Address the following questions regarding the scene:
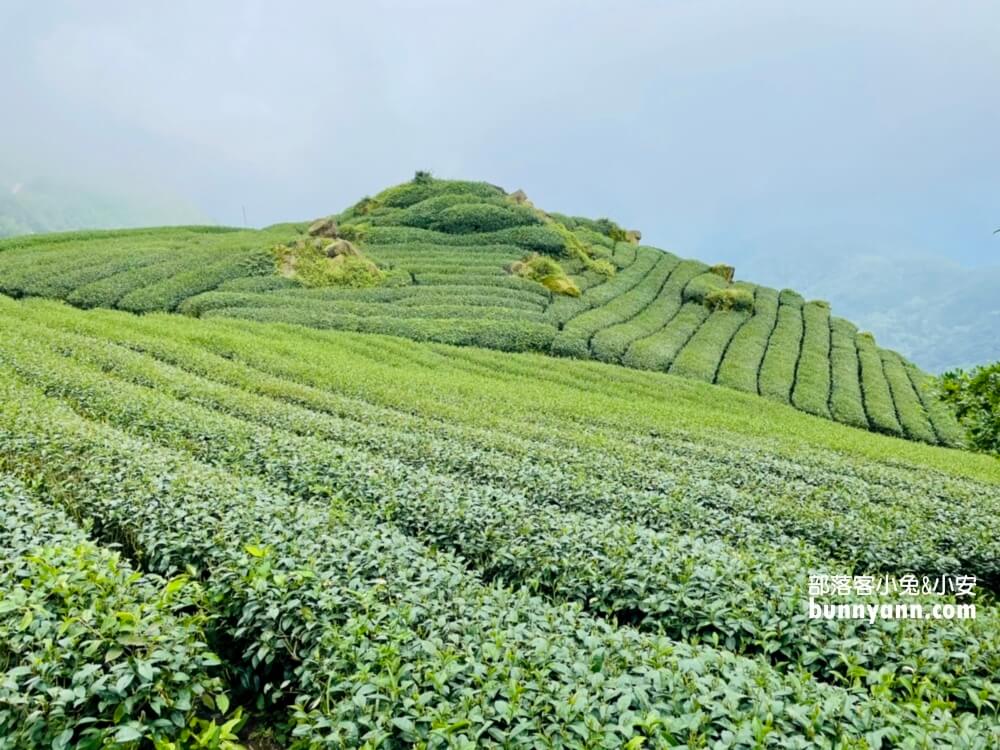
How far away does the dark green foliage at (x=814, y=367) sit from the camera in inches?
1400

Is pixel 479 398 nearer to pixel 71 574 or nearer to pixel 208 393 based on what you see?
pixel 208 393

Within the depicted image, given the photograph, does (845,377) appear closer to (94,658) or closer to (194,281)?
(194,281)

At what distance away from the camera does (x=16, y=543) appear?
20.0ft

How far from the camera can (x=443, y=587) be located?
19.3ft

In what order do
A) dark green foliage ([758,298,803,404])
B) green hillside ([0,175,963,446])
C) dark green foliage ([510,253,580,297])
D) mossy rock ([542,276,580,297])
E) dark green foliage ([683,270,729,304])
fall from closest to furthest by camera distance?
green hillside ([0,175,963,446]), dark green foliage ([758,298,803,404]), mossy rock ([542,276,580,297]), dark green foliage ([510,253,580,297]), dark green foliage ([683,270,729,304])

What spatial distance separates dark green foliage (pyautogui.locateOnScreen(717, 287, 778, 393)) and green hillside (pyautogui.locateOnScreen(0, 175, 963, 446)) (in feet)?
0.55

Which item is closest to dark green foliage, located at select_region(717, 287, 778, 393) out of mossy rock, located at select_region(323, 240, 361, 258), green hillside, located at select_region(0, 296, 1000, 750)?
green hillside, located at select_region(0, 296, 1000, 750)

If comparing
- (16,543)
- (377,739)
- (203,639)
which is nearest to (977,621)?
(377,739)

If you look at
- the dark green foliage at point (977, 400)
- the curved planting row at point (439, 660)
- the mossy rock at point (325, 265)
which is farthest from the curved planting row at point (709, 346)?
the curved planting row at point (439, 660)

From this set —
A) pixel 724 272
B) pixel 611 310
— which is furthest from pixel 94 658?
pixel 724 272

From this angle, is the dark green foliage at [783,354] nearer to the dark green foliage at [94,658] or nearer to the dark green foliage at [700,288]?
the dark green foliage at [700,288]

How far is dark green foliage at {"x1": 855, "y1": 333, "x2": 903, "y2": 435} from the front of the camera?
34781 millimetres

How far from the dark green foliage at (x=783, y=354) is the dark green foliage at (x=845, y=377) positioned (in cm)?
258

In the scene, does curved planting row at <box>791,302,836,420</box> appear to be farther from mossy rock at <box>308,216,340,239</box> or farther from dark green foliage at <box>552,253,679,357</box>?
mossy rock at <box>308,216,340,239</box>
